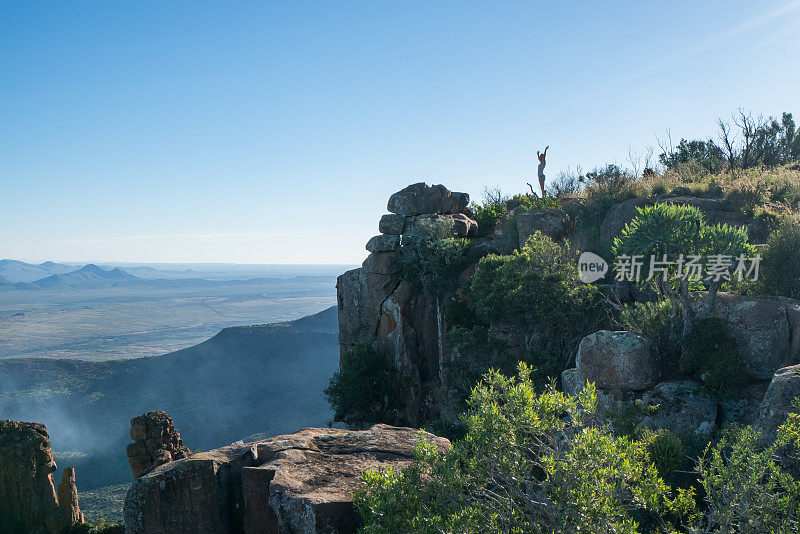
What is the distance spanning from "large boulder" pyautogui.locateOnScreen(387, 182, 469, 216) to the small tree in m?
13.4

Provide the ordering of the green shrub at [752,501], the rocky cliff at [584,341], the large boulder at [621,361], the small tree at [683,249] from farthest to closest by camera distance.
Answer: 1. the large boulder at [621,361]
2. the small tree at [683,249]
3. the rocky cliff at [584,341]
4. the green shrub at [752,501]

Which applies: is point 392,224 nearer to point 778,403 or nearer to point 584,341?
point 584,341

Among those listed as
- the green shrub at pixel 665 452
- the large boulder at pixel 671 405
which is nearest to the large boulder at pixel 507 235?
the large boulder at pixel 671 405

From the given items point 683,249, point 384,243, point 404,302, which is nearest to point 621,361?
point 683,249

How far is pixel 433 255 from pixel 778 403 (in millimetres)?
14508

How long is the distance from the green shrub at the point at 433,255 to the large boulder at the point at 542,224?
2.60m

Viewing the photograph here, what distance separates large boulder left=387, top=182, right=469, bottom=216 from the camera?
75.4 feet

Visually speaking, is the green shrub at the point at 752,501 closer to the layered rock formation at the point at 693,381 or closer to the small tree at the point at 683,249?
the layered rock formation at the point at 693,381

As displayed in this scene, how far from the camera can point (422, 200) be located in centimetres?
2305

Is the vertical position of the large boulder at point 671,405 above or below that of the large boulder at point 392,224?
below

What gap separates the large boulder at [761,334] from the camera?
9.17 meters

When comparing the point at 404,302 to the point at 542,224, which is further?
the point at 404,302

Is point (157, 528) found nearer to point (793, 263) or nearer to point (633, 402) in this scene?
point (633, 402)

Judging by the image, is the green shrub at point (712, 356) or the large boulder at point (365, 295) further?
the large boulder at point (365, 295)
